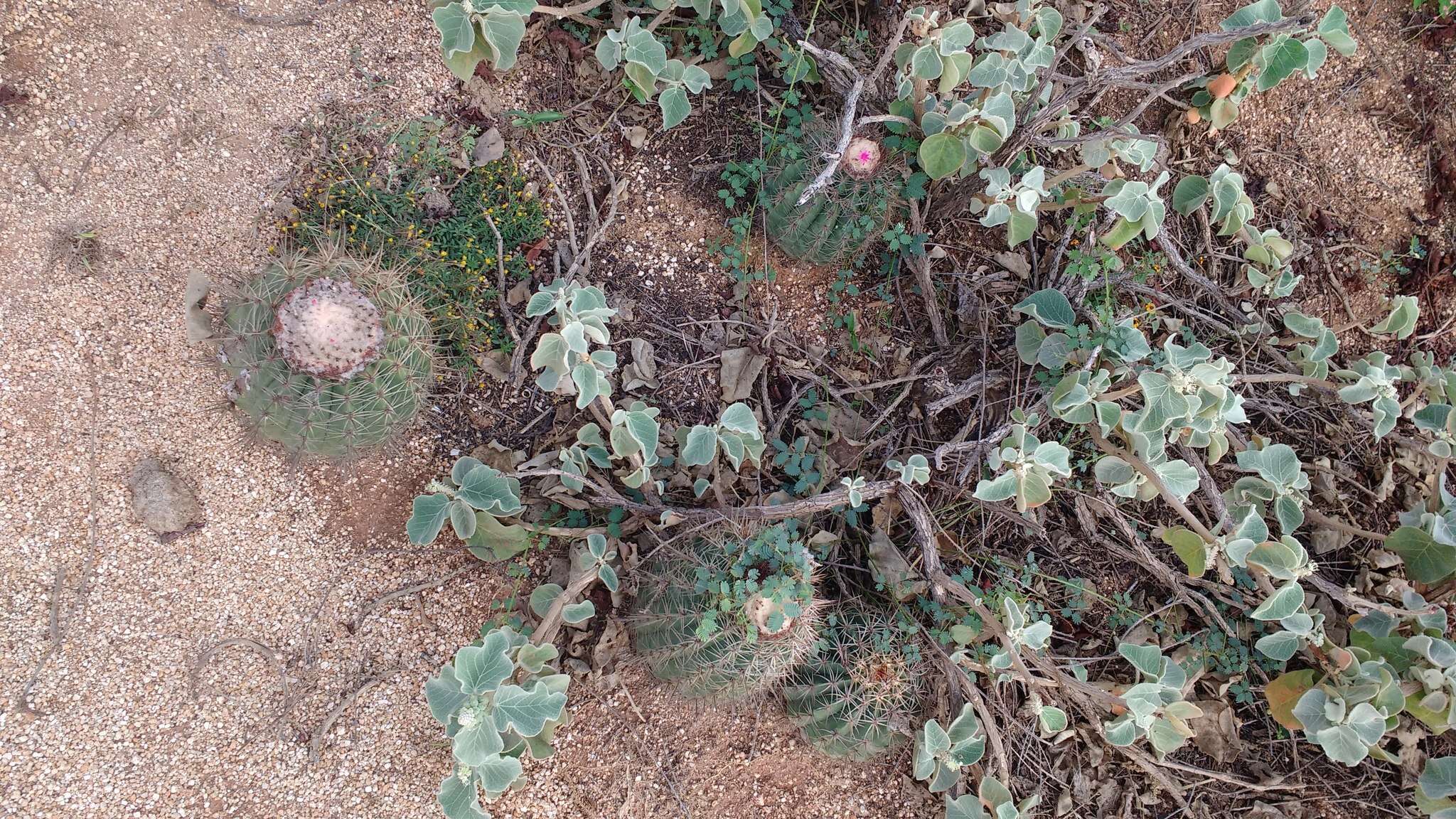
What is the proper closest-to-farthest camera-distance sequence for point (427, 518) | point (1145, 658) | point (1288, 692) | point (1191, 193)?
point (427, 518), point (1145, 658), point (1288, 692), point (1191, 193)

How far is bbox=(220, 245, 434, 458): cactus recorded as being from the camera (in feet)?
7.23

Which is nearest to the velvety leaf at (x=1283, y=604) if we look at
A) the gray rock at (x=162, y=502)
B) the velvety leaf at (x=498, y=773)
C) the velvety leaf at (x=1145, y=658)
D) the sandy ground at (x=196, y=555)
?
the velvety leaf at (x=1145, y=658)

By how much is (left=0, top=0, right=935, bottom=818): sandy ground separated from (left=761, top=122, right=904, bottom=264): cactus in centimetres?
145

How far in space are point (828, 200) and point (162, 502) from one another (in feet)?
7.89

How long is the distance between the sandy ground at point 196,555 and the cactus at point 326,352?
0.42m

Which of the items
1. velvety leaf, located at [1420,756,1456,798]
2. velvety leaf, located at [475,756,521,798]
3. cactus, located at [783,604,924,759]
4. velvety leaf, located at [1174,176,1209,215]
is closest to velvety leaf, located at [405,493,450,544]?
velvety leaf, located at [475,756,521,798]

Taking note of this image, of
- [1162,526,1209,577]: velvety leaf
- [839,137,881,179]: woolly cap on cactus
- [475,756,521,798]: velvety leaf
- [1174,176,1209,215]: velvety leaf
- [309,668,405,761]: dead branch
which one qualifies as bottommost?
[309,668,405,761]: dead branch

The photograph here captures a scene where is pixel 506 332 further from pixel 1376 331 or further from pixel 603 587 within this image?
pixel 1376 331

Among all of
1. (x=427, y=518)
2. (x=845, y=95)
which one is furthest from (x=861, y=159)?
(x=427, y=518)

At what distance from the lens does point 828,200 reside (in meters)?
2.76

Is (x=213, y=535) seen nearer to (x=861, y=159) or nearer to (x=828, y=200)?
(x=828, y=200)

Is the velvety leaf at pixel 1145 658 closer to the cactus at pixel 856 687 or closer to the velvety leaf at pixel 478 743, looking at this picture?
Result: the cactus at pixel 856 687

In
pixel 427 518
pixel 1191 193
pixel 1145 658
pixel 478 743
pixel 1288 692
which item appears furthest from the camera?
pixel 1191 193

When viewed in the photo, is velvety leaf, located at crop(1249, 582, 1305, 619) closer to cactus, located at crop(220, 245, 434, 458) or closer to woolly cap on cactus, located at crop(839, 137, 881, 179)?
woolly cap on cactus, located at crop(839, 137, 881, 179)
